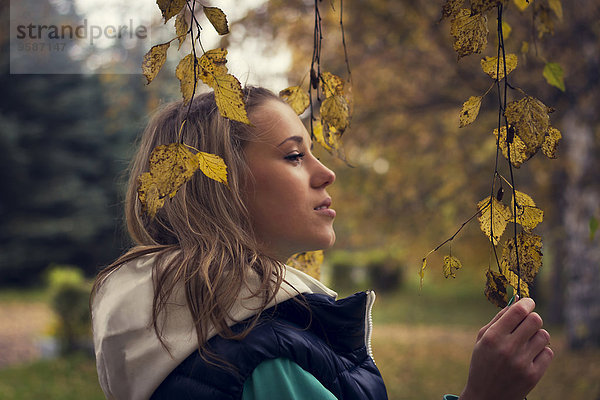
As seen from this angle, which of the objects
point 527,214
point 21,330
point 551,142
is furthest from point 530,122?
point 21,330

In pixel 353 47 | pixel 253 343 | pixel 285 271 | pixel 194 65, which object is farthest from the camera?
pixel 353 47

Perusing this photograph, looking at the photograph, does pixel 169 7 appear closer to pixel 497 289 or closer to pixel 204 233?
pixel 204 233

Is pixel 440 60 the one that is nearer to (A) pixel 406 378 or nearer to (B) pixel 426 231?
(B) pixel 426 231

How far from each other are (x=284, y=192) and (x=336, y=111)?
0.84 ft

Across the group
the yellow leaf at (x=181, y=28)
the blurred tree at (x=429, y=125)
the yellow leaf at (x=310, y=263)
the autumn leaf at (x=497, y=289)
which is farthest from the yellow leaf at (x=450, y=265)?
the blurred tree at (x=429, y=125)

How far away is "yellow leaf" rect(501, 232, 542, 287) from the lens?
107 centimetres

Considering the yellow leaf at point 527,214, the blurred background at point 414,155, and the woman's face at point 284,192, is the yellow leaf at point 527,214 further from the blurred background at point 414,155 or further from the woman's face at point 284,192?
the blurred background at point 414,155

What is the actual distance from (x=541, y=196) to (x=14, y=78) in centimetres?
1520

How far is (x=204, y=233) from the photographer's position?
1.41 meters

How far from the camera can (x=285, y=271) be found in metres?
1.41

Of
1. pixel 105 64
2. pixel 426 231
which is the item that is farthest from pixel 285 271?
pixel 426 231

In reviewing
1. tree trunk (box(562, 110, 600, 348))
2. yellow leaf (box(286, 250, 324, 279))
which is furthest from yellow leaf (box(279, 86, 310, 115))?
tree trunk (box(562, 110, 600, 348))

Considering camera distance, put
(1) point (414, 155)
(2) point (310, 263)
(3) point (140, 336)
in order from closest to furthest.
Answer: (3) point (140, 336) → (2) point (310, 263) → (1) point (414, 155)

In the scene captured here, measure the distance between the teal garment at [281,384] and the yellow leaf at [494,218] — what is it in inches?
18.9
